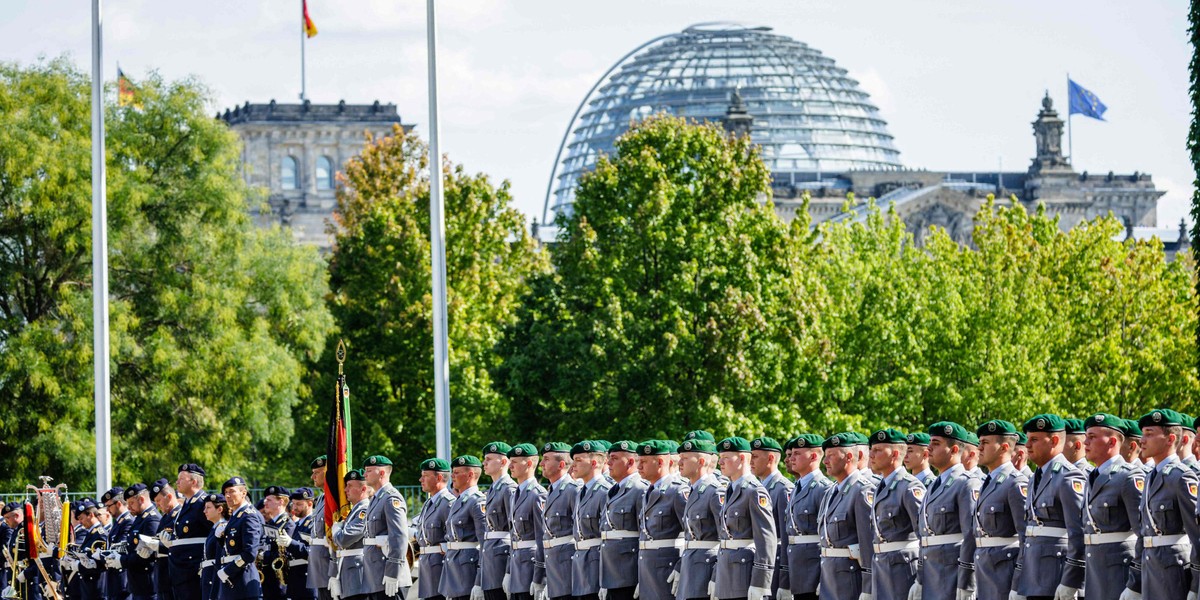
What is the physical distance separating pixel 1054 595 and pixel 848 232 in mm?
50107

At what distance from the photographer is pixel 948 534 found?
15.3 m

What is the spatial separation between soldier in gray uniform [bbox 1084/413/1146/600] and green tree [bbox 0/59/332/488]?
33229 millimetres

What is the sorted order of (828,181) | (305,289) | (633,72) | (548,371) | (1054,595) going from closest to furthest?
(1054,595), (548,371), (305,289), (828,181), (633,72)

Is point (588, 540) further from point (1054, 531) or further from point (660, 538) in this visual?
point (1054, 531)

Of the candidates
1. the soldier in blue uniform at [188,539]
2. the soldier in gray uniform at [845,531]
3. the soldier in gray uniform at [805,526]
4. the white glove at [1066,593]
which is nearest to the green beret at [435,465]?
the soldier in blue uniform at [188,539]

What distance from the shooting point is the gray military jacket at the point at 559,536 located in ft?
62.8

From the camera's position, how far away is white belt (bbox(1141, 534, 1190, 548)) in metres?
13.6

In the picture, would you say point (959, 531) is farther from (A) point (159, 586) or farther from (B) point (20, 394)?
(B) point (20, 394)

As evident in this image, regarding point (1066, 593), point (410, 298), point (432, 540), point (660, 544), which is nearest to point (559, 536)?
point (660, 544)

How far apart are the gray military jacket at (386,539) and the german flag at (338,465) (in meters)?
0.61

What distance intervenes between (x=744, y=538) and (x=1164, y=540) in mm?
4348

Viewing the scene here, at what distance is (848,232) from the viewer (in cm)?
6406

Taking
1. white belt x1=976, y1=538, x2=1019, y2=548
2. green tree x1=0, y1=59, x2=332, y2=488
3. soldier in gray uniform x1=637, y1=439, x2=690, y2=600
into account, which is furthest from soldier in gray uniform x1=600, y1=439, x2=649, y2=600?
green tree x1=0, y1=59, x2=332, y2=488

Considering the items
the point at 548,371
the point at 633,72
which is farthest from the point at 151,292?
the point at 633,72
